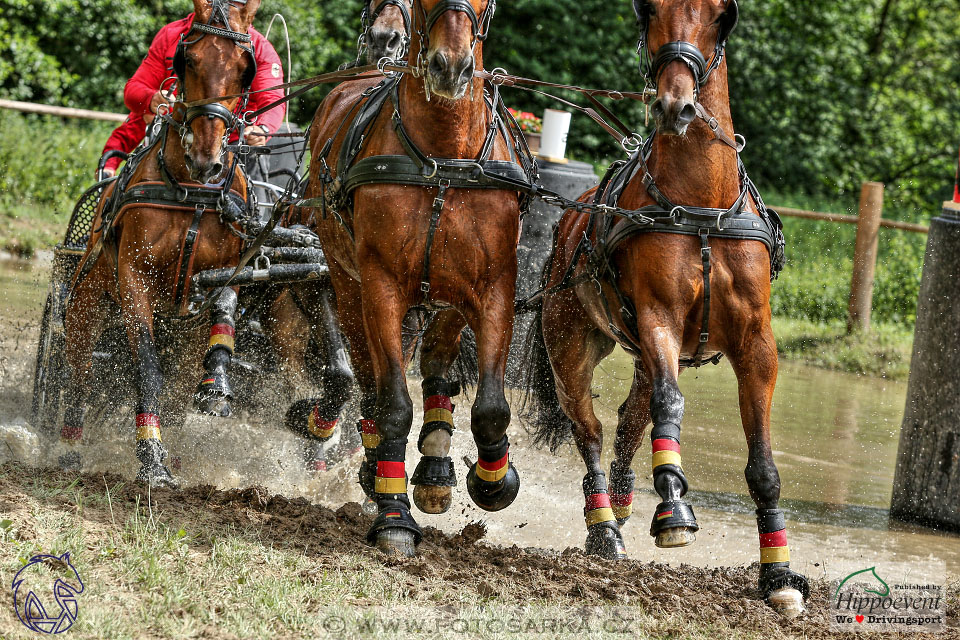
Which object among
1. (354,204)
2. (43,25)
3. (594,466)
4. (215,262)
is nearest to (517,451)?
(594,466)

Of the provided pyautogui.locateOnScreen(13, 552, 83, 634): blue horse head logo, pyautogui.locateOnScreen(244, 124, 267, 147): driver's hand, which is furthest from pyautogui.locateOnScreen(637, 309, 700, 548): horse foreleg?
pyautogui.locateOnScreen(244, 124, 267, 147): driver's hand

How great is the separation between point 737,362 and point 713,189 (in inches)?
25.8

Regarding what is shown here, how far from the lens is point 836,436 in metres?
7.61

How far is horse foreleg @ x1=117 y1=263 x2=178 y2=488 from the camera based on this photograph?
15.8 ft

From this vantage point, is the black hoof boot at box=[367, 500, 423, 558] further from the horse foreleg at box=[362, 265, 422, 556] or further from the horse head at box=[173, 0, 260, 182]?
the horse head at box=[173, 0, 260, 182]

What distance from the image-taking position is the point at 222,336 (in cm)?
548

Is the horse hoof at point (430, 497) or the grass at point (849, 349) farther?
the grass at point (849, 349)

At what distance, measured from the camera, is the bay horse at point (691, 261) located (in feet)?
12.3

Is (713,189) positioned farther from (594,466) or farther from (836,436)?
(836,436)

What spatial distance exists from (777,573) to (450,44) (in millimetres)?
2224

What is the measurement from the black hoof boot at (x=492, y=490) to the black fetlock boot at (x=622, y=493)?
3.34 feet

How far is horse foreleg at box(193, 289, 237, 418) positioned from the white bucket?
3.87m

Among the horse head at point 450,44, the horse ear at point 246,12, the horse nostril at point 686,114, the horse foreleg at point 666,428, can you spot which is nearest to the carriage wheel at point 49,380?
the horse ear at point 246,12

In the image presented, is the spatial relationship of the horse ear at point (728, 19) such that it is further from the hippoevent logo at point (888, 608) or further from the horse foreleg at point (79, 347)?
the horse foreleg at point (79, 347)
